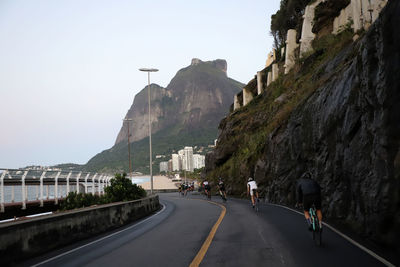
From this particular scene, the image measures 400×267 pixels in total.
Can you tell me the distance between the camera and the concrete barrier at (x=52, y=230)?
27.3 feet

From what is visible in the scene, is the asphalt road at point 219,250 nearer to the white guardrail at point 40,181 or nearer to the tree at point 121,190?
the white guardrail at point 40,181

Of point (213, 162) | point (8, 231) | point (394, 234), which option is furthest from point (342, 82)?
point (213, 162)

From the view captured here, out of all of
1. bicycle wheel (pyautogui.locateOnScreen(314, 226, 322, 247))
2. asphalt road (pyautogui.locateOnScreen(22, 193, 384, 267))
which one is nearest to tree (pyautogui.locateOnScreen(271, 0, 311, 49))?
asphalt road (pyautogui.locateOnScreen(22, 193, 384, 267))

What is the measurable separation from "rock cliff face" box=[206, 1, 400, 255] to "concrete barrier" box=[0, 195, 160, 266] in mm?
7796

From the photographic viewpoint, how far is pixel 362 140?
11.6m

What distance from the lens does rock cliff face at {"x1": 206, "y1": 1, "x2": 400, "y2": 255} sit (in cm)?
884

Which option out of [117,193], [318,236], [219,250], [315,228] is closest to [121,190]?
[117,193]

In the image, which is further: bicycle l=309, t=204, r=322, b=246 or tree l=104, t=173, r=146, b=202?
tree l=104, t=173, r=146, b=202

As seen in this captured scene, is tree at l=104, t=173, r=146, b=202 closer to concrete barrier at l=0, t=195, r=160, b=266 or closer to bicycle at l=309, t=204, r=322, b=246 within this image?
concrete barrier at l=0, t=195, r=160, b=266

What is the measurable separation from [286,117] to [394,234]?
2124 cm

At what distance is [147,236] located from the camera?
1165cm

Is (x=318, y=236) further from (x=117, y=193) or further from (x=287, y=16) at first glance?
(x=287, y=16)

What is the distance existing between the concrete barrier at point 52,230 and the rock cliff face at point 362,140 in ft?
25.6

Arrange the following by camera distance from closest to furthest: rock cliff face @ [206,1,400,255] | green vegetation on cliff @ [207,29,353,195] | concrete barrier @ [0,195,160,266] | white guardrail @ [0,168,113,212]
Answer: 1. concrete barrier @ [0,195,160,266]
2. rock cliff face @ [206,1,400,255]
3. white guardrail @ [0,168,113,212]
4. green vegetation on cliff @ [207,29,353,195]
